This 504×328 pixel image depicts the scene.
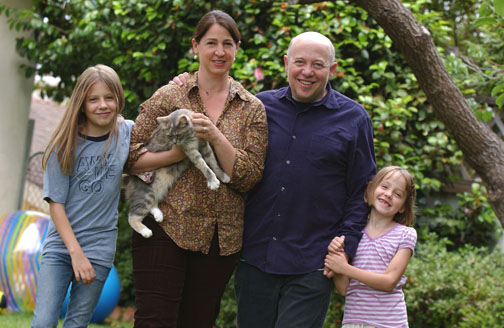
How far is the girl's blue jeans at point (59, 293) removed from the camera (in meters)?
2.83

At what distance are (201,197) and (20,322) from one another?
3.60 meters

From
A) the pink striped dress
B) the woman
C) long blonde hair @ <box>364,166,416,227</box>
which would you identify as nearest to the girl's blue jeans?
the woman

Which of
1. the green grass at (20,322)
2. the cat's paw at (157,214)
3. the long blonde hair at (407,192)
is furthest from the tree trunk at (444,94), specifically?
the green grass at (20,322)

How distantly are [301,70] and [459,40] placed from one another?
500cm

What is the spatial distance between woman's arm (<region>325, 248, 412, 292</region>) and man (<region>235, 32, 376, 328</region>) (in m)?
0.08

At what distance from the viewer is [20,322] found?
5609 millimetres

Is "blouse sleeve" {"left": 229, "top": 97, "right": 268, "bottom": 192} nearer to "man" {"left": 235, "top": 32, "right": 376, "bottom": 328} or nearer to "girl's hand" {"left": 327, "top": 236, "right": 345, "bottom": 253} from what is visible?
"man" {"left": 235, "top": 32, "right": 376, "bottom": 328}

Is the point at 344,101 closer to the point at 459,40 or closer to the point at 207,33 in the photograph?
the point at 207,33

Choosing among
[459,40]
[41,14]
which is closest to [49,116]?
[41,14]

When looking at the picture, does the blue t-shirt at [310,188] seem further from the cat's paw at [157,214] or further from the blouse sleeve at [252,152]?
the cat's paw at [157,214]

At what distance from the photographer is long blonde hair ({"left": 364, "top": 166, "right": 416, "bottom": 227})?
3035mm

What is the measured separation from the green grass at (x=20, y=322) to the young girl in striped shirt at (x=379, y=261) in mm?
3644

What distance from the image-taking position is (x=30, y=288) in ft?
19.7

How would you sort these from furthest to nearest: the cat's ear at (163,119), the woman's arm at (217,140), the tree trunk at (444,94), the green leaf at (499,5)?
the tree trunk at (444,94), the cat's ear at (163,119), the woman's arm at (217,140), the green leaf at (499,5)
